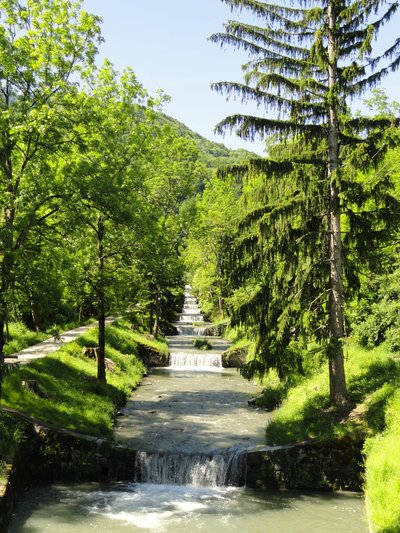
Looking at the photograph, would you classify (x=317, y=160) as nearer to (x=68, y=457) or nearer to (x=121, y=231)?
(x=121, y=231)

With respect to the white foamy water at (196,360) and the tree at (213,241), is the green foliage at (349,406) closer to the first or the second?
the white foamy water at (196,360)

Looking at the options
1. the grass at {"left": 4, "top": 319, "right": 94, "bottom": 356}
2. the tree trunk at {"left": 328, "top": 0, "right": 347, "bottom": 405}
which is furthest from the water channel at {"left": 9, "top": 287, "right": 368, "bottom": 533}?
the grass at {"left": 4, "top": 319, "right": 94, "bottom": 356}

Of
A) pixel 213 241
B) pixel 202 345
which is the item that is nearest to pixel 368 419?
pixel 202 345

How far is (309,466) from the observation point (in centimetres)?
1438

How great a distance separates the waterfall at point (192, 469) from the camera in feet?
49.3

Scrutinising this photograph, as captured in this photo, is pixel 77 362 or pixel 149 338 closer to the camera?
pixel 77 362

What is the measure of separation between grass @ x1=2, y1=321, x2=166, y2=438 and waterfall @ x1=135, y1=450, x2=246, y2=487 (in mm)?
2435

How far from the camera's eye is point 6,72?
1327cm

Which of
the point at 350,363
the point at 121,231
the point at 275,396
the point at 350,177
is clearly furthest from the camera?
the point at 275,396

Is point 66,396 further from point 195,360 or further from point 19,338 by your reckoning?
point 195,360

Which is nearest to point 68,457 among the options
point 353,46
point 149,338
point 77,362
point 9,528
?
point 9,528

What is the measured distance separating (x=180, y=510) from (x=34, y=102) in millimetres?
12928

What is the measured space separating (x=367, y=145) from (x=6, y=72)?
430 inches

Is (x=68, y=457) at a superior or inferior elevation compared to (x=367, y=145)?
inferior
